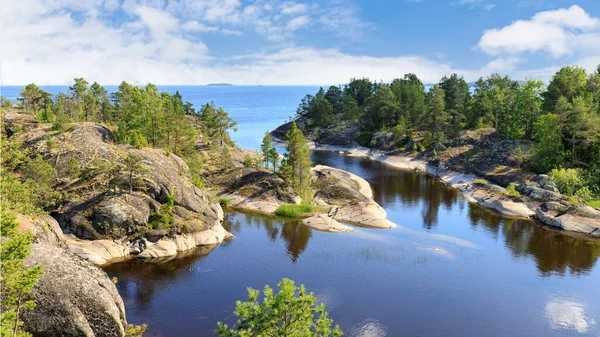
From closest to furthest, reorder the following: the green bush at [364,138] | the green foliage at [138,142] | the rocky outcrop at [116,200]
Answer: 1. the rocky outcrop at [116,200]
2. the green foliage at [138,142]
3. the green bush at [364,138]

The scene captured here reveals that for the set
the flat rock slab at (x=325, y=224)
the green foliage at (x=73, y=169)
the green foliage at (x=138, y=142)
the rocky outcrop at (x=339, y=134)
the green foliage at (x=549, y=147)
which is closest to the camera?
the green foliage at (x=73, y=169)

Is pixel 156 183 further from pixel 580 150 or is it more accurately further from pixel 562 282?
pixel 580 150

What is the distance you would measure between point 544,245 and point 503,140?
57.7 metres

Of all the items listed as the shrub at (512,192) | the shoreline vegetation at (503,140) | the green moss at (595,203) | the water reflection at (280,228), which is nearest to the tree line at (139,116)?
the water reflection at (280,228)

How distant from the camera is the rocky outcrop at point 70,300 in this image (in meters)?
29.9

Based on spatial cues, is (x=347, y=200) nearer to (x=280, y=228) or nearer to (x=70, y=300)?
(x=280, y=228)

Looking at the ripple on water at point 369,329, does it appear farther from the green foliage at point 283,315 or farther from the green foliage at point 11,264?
the green foliage at point 11,264

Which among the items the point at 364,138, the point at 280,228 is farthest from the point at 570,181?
the point at 364,138

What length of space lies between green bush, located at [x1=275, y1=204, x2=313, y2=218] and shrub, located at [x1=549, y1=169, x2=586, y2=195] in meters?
54.6

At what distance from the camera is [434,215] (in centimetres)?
8194

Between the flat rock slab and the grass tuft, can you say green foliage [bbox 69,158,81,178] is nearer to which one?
the grass tuft

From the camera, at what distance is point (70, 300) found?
31406 millimetres

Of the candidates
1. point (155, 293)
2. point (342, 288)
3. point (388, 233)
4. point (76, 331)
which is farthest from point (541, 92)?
point (76, 331)

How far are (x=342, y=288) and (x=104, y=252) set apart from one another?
102 feet
